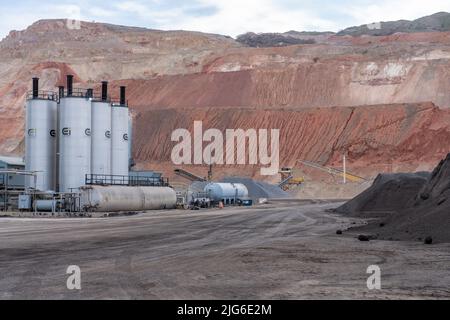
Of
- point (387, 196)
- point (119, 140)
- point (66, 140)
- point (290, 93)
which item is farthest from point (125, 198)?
point (290, 93)

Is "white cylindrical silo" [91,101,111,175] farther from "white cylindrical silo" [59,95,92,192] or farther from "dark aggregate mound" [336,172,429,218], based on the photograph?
"dark aggregate mound" [336,172,429,218]

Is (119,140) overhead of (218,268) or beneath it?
overhead

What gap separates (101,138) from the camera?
52594 mm

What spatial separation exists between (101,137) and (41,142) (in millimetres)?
4631

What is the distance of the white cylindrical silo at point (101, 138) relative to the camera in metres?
52.3

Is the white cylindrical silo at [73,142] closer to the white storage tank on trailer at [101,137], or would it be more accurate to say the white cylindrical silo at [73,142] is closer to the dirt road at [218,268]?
the white storage tank on trailer at [101,137]

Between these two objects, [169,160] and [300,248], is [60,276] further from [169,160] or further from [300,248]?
[169,160]

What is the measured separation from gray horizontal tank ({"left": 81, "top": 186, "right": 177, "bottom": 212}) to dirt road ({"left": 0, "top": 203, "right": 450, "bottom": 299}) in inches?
888

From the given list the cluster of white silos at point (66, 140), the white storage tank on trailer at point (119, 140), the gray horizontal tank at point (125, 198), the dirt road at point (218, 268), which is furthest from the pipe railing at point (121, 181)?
the dirt road at point (218, 268)

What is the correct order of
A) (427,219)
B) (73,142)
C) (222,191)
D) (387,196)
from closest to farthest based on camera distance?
(427,219), (387,196), (73,142), (222,191)

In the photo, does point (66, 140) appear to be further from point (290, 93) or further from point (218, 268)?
point (290, 93)

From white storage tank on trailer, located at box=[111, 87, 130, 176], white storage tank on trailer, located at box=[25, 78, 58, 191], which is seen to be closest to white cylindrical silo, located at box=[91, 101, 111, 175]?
white storage tank on trailer, located at box=[111, 87, 130, 176]

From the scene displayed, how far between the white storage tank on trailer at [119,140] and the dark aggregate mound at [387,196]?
18.6m

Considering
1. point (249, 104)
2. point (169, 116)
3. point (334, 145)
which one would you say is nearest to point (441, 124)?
point (334, 145)
